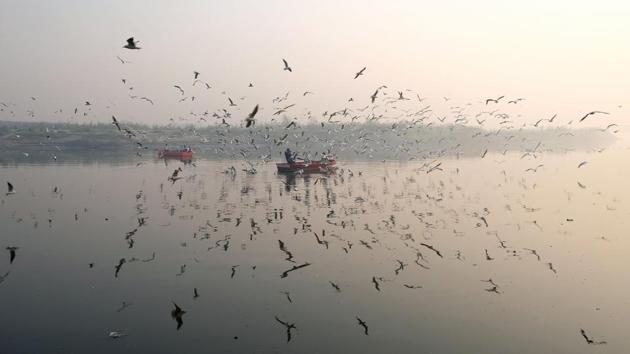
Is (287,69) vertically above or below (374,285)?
above

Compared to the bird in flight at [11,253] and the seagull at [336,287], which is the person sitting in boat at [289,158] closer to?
the bird in flight at [11,253]

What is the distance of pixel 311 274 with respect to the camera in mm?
15750

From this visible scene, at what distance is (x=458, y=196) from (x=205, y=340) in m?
24.3

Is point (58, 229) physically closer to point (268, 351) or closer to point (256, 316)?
point (256, 316)

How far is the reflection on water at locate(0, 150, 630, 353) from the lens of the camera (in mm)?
11328

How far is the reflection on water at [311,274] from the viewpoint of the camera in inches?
446

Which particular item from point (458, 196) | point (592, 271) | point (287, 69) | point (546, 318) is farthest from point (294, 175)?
point (546, 318)

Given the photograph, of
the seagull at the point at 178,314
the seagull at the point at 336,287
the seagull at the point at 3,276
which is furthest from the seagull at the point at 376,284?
the seagull at the point at 3,276

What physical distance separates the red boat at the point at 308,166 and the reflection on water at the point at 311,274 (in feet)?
58.9

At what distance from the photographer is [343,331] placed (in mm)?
11594

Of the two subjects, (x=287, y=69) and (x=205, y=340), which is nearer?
(x=205, y=340)

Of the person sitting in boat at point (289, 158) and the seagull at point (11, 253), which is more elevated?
the person sitting in boat at point (289, 158)

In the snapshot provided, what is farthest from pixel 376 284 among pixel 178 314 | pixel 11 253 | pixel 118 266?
pixel 11 253

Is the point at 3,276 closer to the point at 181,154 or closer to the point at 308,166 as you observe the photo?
the point at 308,166
